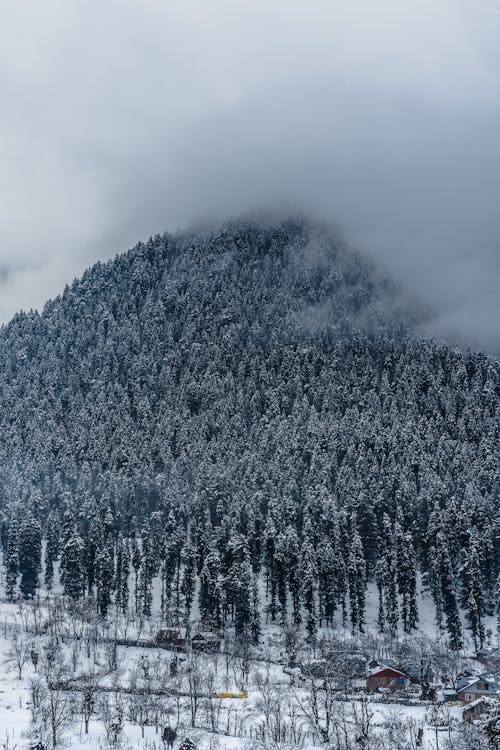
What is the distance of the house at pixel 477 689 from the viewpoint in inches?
4375

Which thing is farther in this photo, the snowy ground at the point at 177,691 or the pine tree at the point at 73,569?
the pine tree at the point at 73,569

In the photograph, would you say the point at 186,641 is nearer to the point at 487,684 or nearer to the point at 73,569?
the point at 73,569

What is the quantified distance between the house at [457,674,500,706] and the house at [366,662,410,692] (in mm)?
10957

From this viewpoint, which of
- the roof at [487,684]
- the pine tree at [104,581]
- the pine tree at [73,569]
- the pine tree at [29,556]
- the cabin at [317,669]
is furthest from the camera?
the pine tree at [29,556]

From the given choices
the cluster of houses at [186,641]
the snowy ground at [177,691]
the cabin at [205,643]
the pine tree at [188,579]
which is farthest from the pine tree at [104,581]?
the cabin at [205,643]

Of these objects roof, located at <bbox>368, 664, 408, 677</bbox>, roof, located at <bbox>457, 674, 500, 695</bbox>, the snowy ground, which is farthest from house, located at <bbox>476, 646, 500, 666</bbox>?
roof, located at <bbox>368, 664, 408, 677</bbox>

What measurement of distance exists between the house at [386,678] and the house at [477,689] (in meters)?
11.0

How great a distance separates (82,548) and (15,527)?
2238 centimetres

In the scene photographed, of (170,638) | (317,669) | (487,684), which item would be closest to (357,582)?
(317,669)

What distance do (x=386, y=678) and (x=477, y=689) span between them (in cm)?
1608

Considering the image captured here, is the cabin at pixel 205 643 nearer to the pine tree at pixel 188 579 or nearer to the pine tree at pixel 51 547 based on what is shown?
the pine tree at pixel 188 579

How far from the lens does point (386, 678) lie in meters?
121

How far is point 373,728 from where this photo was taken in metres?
99.6

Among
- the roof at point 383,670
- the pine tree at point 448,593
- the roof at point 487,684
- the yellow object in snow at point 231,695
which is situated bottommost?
the yellow object in snow at point 231,695
